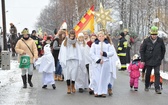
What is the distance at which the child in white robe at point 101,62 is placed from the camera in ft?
37.3

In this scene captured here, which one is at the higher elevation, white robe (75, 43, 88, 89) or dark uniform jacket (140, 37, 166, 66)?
dark uniform jacket (140, 37, 166, 66)

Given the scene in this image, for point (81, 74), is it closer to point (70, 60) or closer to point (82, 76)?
point (82, 76)

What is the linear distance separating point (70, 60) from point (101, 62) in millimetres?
1010

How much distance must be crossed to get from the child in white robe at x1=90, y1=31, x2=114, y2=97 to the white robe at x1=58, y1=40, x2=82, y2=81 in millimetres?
580

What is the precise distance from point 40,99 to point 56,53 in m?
4.72

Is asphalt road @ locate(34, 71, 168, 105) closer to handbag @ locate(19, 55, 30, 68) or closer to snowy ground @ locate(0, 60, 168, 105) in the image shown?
snowy ground @ locate(0, 60, 168, 105)

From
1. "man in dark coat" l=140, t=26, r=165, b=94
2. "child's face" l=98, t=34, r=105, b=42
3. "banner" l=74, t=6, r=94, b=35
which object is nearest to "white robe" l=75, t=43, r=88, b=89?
"child's face" l=98, t=34, r=105, b=42

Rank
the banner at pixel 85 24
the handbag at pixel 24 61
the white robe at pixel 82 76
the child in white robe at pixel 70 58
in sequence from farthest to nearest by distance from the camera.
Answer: the banner at pixel 85 24
the handbag at pixel 24 61
the white robe at pixel 82 76
the child in white robe at pixel 70 58

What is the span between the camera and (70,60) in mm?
11914

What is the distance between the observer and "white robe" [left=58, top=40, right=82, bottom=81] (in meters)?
11.9

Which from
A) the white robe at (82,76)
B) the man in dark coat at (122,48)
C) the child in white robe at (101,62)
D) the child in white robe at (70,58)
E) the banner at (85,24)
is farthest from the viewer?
the banner at (85,24)

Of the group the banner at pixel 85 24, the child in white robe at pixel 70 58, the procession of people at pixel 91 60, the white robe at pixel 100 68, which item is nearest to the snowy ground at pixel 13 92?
the procession of people at pixel 91 60

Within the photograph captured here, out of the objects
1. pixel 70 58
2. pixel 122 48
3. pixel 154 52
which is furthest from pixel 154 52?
pixel 122 48

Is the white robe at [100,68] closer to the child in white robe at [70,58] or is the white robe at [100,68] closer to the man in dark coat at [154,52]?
the child in white robe at [70,58]
